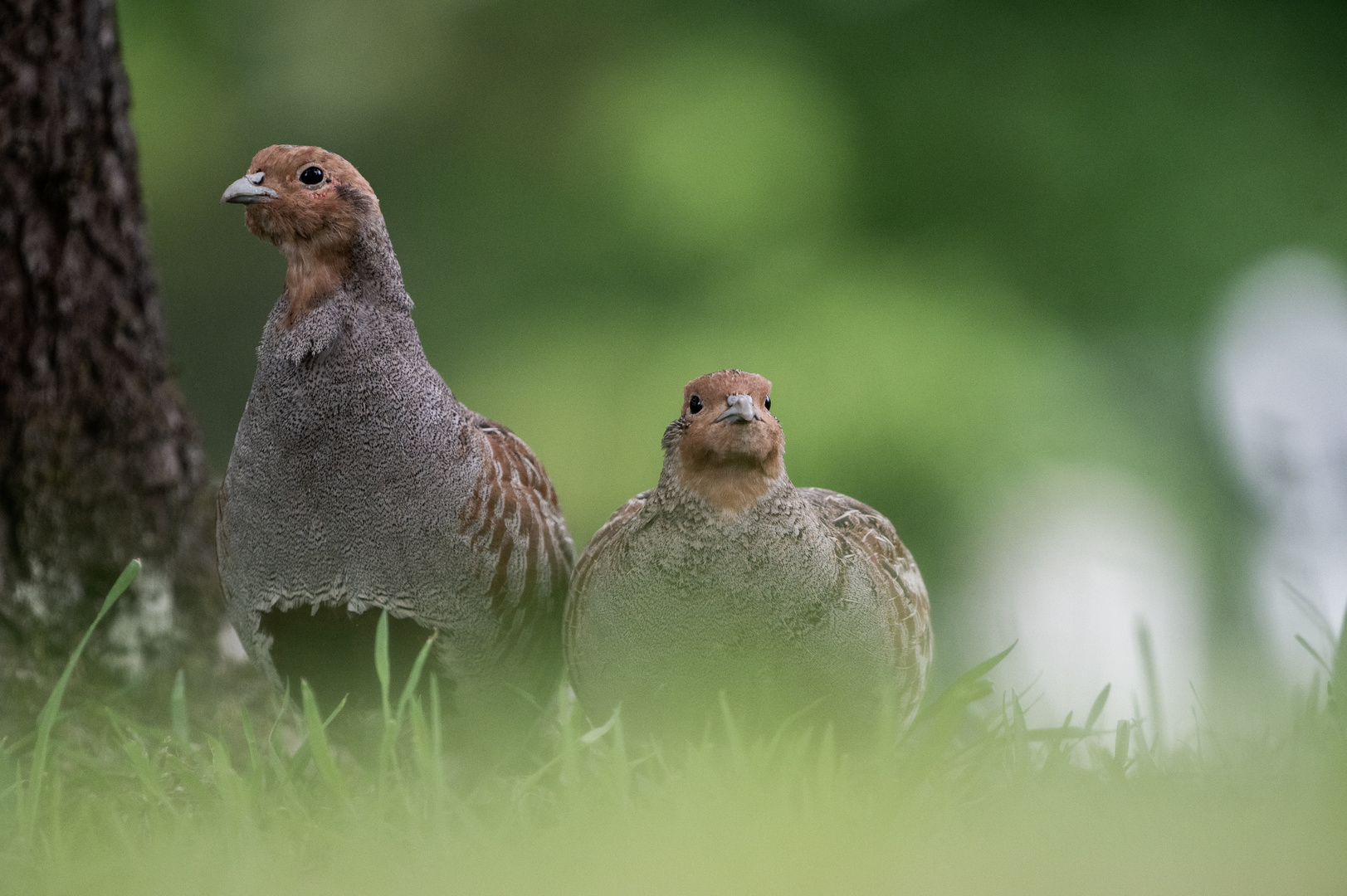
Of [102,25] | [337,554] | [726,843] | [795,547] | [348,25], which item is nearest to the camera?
[726,843]

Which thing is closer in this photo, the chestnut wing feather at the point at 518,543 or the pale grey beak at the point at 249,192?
the pale grey beak at the point at 249,192

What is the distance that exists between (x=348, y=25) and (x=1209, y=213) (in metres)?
3.76

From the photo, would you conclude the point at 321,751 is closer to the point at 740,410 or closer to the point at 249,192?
the point at 740,410

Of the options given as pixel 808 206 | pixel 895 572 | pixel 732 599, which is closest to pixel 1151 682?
pixel 895 572

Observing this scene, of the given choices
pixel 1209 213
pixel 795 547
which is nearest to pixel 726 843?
pixel 795 547

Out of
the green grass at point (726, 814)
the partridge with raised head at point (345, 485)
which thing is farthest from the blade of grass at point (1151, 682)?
the partridge with raised head at point (345, 485)

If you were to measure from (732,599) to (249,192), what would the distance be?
44.9 inches

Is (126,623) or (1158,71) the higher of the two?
(1158,71)

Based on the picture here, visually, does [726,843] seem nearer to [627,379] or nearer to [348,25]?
[627,379]

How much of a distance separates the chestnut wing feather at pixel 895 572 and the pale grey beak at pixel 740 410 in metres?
0.36

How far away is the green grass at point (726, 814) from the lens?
1528 mm

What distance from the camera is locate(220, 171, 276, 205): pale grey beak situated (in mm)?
2189

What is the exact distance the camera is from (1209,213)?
492 cm

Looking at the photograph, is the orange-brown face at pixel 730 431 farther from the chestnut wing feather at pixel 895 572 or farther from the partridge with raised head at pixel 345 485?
the partridge with raised head at pixel 345 485
